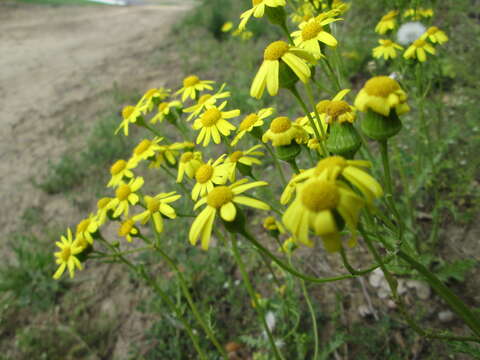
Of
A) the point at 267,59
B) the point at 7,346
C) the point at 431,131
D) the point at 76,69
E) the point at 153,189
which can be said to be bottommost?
the point at 7,346

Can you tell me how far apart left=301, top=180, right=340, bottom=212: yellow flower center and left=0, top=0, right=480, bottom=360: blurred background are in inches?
30.0

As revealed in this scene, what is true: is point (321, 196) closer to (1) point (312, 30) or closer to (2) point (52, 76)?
(1) point (312, 30)

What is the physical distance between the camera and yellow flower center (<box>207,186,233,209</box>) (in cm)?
102

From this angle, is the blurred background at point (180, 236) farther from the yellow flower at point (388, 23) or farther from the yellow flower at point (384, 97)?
the yellow flower at point (384, 97)

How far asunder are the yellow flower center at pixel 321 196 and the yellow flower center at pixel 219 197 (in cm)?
33

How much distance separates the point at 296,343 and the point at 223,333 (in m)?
0.47

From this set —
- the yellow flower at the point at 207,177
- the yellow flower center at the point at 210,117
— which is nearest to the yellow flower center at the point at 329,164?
the yellow flower at the point at 207,177

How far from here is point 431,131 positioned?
2785 mm

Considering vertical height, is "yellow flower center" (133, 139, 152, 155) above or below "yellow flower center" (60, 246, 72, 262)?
above

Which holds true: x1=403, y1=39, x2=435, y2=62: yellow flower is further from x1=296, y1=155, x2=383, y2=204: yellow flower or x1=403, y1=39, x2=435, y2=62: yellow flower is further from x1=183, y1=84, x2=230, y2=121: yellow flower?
x1=296, y1=155, x2=383, y2=204: yellow flower

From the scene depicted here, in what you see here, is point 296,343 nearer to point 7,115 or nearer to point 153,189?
point 153,189

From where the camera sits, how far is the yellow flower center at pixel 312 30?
4.25ft

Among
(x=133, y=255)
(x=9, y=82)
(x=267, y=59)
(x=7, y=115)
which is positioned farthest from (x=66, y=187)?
(x=9, y=82)

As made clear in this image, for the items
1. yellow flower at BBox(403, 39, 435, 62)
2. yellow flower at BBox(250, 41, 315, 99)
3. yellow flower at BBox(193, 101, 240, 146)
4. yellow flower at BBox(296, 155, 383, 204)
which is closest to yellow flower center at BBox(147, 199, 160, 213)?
yellow flower at BBox(193, 101, 240, 146)
